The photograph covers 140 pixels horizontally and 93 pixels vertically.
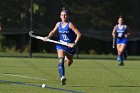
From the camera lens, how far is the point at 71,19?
30.9 metres

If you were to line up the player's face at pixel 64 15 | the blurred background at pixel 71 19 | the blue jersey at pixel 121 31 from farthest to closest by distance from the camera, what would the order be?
the blurred background at pixel 71 19
the blue jersey at pixel 121 31
the player's face at pixel 64 15

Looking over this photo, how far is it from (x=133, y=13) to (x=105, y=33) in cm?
222

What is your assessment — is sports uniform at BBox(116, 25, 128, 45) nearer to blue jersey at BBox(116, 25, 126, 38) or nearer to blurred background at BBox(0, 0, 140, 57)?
blue jersey at BBox(116, 25, 126, 38)

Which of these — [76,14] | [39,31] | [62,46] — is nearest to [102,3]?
[76,14]

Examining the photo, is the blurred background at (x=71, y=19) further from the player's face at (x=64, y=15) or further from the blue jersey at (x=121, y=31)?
the player's face at (x=64, y=15)

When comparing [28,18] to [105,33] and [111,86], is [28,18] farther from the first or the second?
[111,86]

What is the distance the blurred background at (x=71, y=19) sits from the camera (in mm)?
30516

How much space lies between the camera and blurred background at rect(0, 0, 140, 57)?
30516 mm

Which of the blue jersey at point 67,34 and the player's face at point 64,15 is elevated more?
the player's face at point 64,15

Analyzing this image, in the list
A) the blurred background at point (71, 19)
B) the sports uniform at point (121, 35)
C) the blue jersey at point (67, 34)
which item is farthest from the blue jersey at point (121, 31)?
the blue jersey at point (67, 34)

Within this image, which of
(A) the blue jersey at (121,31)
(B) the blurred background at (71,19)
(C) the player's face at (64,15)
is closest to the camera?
(C) the player's face at (64,15)

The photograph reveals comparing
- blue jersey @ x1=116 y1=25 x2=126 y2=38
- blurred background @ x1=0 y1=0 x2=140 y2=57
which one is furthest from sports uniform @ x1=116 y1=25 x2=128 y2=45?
blurred background @ x1=0 y1=0 x2=140 y2=57

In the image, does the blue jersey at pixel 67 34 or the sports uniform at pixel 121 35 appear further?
the sports uniform at pixel 121 35

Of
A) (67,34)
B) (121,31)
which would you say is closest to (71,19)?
(121,31)
